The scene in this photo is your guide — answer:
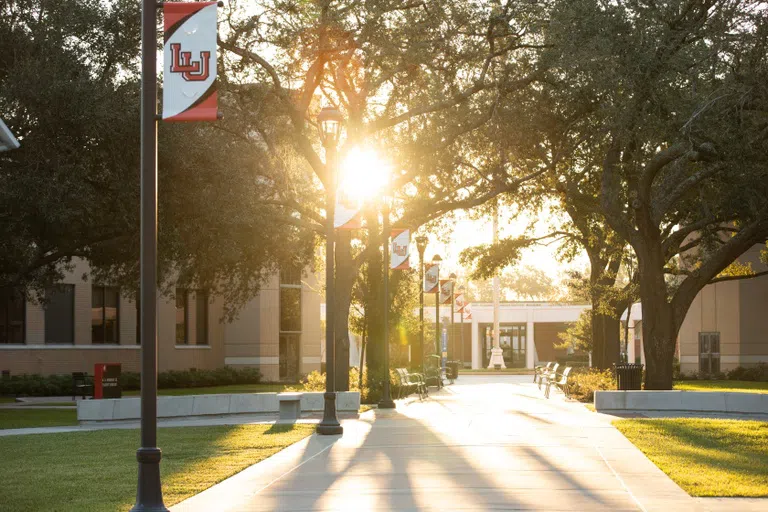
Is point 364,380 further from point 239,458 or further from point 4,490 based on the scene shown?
point 4,490

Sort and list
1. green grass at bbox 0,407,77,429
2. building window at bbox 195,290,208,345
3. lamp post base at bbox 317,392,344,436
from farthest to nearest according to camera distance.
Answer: building window at bbox 195,290,208,345, green grass at bbox 0,407,77,429, lamp post base at bbox 317,392,344,436

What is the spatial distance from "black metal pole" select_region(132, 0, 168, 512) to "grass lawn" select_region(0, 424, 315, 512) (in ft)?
5.26

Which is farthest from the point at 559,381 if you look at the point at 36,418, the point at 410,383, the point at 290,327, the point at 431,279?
the point at 290,327

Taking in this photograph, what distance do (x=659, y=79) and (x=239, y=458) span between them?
981cm

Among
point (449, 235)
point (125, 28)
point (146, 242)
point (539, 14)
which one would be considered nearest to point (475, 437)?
point (146, 242)

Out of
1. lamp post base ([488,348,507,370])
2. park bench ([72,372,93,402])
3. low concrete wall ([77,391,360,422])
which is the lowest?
lamp post base ([488,348,507,370])

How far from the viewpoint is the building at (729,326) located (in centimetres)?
5450

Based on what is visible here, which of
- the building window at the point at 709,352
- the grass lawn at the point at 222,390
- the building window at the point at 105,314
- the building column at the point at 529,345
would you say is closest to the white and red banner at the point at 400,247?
the grass lawn at the point at 222,390

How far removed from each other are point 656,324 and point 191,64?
20.3m

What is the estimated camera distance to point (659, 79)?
746 inches

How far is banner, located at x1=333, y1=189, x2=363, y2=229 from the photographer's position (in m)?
20.9

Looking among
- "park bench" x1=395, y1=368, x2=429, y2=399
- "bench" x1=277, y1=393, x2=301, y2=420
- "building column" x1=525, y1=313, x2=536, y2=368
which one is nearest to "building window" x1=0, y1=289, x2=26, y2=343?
"park bench" x1=395, y1=368, x2=429, y2=399

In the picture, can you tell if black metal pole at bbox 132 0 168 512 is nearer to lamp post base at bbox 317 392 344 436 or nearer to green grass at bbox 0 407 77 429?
lamp post base at bbox 317 392 344 436

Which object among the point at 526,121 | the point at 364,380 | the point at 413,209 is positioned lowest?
the point at 364,380
